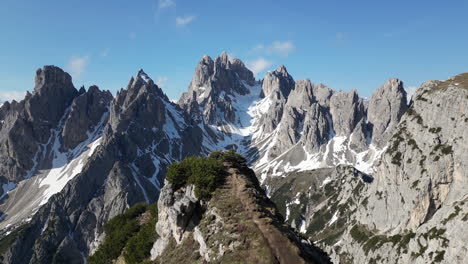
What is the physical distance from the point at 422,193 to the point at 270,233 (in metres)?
142

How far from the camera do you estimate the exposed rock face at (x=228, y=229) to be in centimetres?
3354

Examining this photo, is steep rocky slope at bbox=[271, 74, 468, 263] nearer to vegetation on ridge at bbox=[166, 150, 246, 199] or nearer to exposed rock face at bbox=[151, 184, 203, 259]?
vegetation on ridge at bbox=[166, 150, 246, 199]

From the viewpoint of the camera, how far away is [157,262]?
4388cm

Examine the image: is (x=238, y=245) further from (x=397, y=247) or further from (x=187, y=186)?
(x=397, y=247)

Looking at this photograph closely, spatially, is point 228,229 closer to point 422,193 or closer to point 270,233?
point 270,233

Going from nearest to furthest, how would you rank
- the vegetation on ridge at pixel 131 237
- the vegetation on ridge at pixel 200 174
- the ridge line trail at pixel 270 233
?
the ridge line trail at pixel 270 233 → the vegetation on ridge at pixel 200 174 → the vegetation on ridge at pixel 131 237

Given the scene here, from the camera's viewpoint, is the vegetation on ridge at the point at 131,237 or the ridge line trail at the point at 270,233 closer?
the ridge line trail at the point at 270,233

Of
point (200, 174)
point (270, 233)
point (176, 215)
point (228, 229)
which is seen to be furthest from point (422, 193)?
point (228, 229)

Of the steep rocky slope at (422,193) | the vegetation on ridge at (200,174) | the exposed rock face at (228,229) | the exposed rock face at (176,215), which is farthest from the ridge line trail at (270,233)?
the steep rocky slope at (422,193)

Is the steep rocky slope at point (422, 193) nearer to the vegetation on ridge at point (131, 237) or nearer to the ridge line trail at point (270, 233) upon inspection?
the ridge line trail at point (270, 233)

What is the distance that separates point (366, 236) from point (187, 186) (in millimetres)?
156587

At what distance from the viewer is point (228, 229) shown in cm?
3656

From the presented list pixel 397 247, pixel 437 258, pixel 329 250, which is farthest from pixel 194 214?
pixel 329 250

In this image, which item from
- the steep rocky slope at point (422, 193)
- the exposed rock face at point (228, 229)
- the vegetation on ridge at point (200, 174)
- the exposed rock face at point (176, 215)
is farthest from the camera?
the steep rocky slope at point (422, 193)
